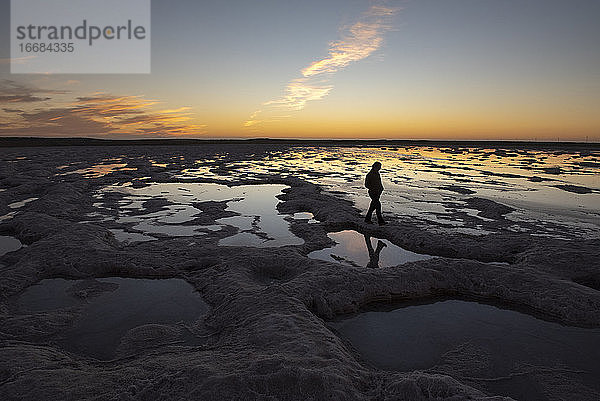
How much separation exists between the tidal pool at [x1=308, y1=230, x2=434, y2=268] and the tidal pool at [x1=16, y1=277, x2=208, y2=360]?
13.3 ft

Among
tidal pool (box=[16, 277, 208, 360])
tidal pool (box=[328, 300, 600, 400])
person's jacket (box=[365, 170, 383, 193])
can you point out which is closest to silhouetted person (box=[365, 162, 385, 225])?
person's jacket (box=[365, 170, 383, 193])

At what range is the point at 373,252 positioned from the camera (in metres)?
10.5

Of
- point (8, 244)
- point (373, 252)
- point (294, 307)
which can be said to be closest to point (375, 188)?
point (373, 252)

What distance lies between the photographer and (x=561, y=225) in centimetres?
1334

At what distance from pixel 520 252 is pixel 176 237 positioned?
11182 mm

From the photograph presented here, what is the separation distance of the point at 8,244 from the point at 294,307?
34.0 feet

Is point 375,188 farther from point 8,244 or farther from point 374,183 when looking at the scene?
point 8,244

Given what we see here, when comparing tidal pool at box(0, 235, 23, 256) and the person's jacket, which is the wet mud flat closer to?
tidal pool at box(0, 235, 23, 256)

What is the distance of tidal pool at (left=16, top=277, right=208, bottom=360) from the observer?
5.64 metres

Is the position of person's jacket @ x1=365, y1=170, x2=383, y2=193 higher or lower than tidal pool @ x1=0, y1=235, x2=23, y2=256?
higher

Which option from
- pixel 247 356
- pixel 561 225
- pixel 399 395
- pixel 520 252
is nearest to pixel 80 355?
pixel 247 356


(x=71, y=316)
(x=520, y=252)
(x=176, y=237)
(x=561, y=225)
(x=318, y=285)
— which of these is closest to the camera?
(x=71, y=316)

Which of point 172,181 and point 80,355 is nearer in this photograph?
point 80,355

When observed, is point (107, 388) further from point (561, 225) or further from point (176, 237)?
point (561, 225)
